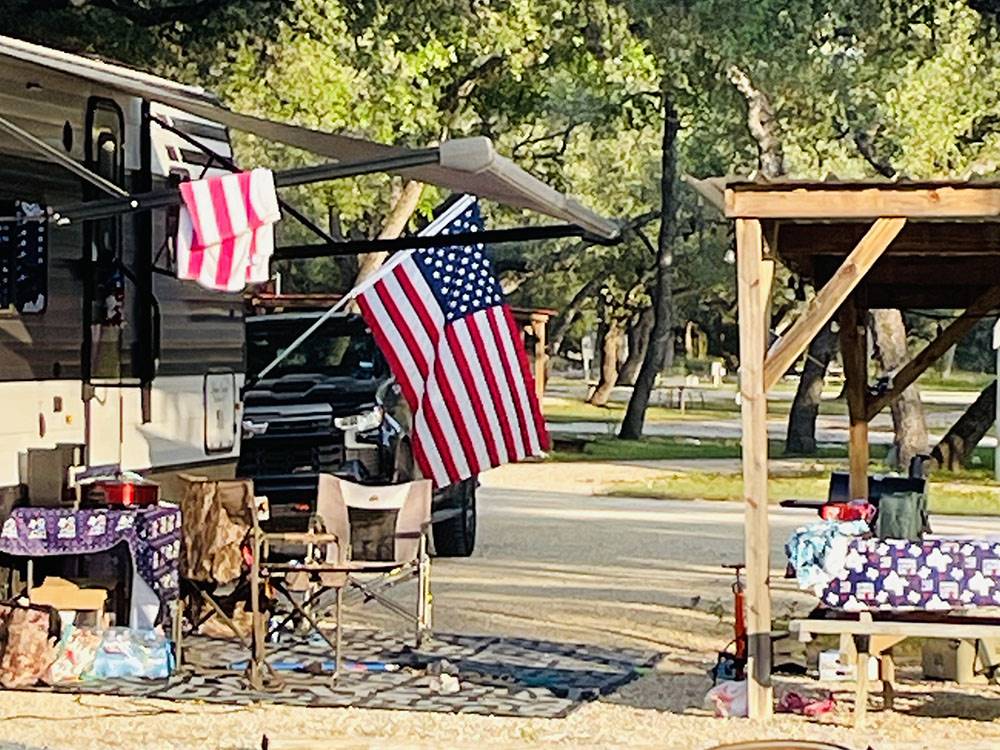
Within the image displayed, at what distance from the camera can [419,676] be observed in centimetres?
946

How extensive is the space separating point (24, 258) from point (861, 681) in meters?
4.20

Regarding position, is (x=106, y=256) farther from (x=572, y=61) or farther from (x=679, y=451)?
(x=679, y=451)

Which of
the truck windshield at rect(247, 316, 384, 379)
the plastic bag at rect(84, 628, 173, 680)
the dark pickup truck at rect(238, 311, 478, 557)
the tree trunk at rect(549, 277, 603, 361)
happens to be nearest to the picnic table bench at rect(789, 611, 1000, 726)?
the plastic bag at rect(84, 628, 173, 680)

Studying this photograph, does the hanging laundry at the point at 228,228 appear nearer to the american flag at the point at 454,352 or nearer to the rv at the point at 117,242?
the rv at the point at 117,242

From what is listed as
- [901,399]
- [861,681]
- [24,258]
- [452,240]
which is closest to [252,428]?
[452,240]

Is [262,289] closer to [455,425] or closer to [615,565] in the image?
[615,565]

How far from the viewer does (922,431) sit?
25516mm

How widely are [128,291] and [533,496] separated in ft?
38.6

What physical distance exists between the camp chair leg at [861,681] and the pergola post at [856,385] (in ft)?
12.1

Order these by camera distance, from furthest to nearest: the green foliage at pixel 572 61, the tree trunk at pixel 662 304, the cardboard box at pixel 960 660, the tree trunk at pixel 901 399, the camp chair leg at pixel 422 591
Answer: the tree trunk at pixel 662 304 < the tree trunk at pixel 901 399 < the green foliage at pixel 572 61 < the camp chair leg at pixel 422 591 < the cardboard box at pixel 960 660

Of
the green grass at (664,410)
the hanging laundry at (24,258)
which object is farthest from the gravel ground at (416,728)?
the green grass at (664,410)

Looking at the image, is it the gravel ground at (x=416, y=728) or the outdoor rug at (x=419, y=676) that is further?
the outdoor rug at (x=419, y=676)

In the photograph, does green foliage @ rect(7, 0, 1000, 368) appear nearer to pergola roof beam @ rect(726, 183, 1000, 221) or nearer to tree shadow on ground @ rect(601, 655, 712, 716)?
tree shadow on ground @ rect(601, 655, 712, 716)

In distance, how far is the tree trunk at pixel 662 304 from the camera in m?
33.6
